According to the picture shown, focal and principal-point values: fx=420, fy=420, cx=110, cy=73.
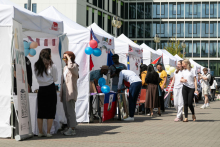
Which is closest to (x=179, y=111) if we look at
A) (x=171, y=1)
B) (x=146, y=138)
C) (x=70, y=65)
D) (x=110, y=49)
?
(x=110, y=49)

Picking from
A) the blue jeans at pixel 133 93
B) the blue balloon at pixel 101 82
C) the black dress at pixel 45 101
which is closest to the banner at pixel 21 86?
the black dress at pixel 45 101

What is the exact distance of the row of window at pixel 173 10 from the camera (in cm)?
7331

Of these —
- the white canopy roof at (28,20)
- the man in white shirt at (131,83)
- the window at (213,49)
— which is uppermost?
the window at (213,49)

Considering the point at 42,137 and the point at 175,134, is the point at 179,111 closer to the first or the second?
the point at 175,134

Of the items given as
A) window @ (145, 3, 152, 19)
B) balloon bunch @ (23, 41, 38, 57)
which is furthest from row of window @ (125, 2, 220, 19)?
balloon bunch @ (23, 41, 38, 57)

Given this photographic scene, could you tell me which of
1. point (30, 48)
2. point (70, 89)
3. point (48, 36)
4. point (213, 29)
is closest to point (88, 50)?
point (48, 36)

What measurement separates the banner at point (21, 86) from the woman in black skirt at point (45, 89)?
0.36 m

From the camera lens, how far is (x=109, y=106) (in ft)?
42.8

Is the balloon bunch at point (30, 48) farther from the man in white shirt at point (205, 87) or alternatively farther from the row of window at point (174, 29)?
the row of window at point (174, 29)

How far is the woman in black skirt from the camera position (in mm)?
9023

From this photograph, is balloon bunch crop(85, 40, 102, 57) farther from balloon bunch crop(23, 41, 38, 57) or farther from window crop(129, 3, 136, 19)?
window crop(129, 3, 136, 19)

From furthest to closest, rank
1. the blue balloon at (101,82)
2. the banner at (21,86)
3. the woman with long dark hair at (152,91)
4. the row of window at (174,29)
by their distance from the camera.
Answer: the row of window at (174,29), the woman with long dark hair at (152,91), the blue balloon at (101,82), the banner at (21,86)

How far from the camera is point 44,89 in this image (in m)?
9.02

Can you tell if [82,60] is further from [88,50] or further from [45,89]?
[45,89]
